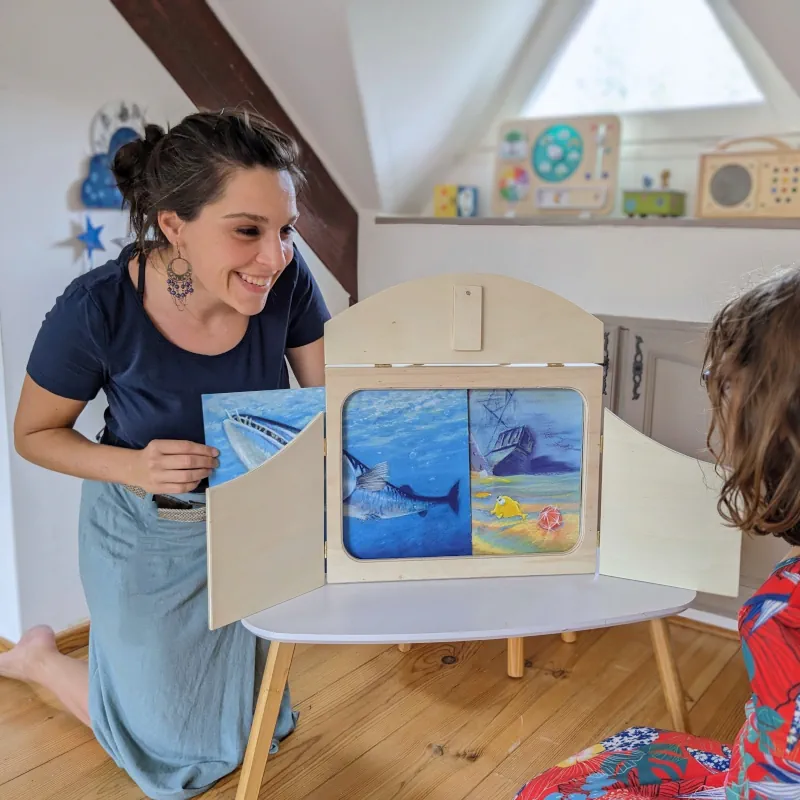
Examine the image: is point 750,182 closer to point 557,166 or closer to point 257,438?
point 557,166

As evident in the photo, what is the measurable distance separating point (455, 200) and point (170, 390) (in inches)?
50.8

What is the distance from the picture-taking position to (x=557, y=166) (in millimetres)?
2170

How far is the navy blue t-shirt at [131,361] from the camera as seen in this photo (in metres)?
1.26

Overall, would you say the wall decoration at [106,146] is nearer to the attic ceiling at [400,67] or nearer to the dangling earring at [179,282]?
the attic ceiling at [400,67]

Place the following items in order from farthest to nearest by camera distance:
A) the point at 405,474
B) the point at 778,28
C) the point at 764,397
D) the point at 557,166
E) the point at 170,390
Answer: the point at 557,166 → the point at 778,28 → the point at 170,390 → the point at 405,474 → the point at 764,397

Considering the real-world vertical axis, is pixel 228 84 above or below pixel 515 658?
above

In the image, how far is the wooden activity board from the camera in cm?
117

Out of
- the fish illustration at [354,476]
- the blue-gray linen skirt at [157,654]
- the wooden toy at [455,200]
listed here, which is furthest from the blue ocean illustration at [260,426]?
the wooden toy at [455,200]

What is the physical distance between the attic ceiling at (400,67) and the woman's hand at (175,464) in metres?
1.14

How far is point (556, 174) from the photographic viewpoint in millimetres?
2172

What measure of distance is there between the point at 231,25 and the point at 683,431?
1.45 m

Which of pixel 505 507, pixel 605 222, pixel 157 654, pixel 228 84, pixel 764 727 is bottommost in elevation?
pixel 157 654

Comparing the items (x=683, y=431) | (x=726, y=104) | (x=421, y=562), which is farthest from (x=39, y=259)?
(x=726, y=104)

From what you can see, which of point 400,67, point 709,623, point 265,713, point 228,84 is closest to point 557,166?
point 400,67
